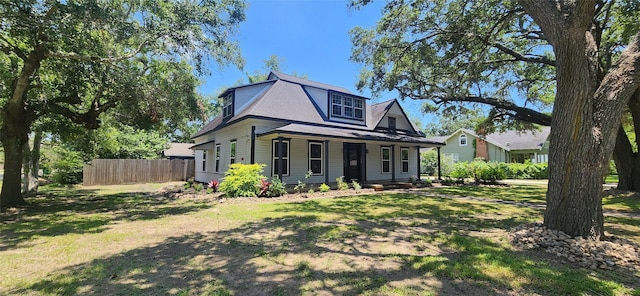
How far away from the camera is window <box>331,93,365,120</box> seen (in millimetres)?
17188

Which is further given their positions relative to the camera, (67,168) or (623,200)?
(67,168)

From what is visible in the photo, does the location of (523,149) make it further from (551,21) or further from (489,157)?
(551,21)

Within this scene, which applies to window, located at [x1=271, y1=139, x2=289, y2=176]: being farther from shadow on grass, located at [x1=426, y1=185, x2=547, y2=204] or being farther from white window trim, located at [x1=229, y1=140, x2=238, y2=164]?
shadow on grass, located at [x1=426, y1=185, x2=547, y2=204]

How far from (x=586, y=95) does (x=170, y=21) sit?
9439 millimetres

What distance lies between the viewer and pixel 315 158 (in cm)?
1548

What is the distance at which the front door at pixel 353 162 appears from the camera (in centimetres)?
1695

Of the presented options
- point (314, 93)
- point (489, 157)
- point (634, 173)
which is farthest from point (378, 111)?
point (489, 157)

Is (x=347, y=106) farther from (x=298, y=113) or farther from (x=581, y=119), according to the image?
(x=581, y=119)

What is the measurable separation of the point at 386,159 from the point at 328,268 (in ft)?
50.2

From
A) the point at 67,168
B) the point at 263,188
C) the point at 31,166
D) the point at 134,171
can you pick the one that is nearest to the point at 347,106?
the point at 263,188

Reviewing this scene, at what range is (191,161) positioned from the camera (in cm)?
2427

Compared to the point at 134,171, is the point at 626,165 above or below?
above

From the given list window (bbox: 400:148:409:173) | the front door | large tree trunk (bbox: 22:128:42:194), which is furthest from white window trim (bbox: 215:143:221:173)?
window (bbox: 400:148:409:173)

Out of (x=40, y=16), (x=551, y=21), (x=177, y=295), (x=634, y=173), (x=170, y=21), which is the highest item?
(x=170, y=21)
